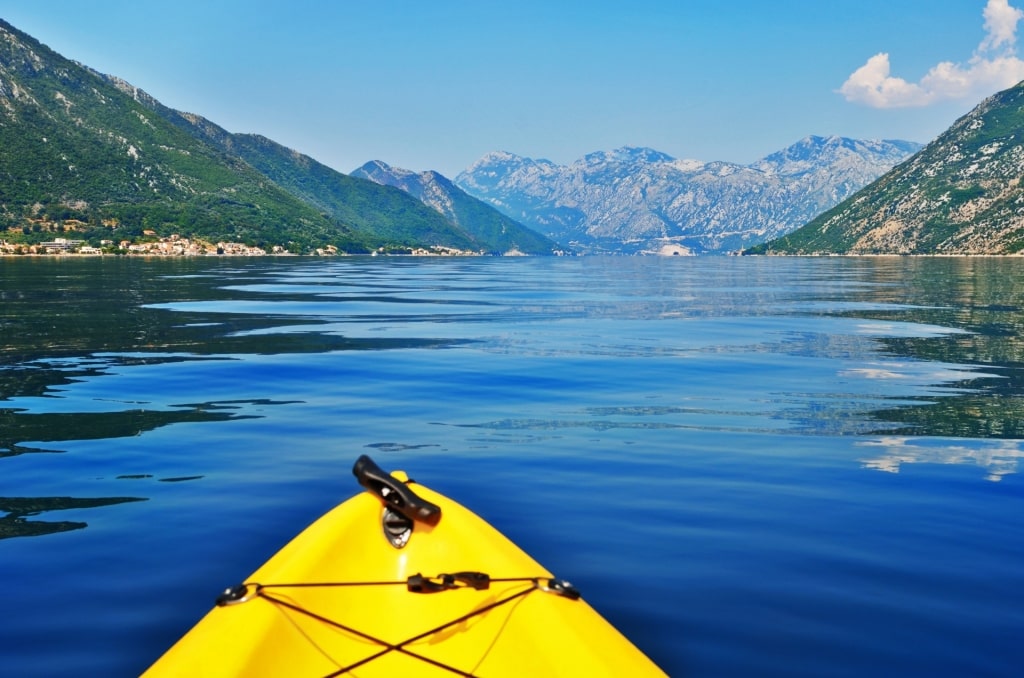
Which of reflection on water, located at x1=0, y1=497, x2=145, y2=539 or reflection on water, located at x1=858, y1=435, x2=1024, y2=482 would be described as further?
reflection on water, located at x1=858, y1=435, x2=1024, y2=482

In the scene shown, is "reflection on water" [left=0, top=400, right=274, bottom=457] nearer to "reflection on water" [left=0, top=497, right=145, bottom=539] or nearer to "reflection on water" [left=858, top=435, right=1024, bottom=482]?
"reflection on water" [left=0, top=497, right=145, bottom=539]

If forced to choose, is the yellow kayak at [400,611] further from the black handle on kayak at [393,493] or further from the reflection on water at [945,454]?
the reflection on water at [945,454]

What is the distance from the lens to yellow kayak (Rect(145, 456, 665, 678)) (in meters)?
7.36

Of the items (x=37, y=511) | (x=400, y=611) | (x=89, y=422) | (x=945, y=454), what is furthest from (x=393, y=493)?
(x=89, y=422)

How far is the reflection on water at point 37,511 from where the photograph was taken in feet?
47.4

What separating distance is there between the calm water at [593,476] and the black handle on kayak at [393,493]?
3.24 m

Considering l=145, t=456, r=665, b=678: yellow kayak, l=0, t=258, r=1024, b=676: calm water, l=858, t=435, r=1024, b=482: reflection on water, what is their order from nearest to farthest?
l=145, t=456, r=665, b=678: yellow kayak
l=0, t=258, r=1024, b=676: calm water
l=858, t=435, r=1024, b=482: reflection on water

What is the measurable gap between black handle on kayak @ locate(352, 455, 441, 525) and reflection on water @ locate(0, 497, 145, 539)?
8309mm

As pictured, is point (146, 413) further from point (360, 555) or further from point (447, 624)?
point (447, 624)

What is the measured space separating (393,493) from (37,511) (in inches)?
392

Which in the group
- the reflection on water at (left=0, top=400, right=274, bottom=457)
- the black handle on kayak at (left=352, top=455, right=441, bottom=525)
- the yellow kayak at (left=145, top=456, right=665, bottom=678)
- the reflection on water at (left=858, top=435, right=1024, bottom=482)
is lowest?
the reflection on water at (left=858, top=435, right=1024, bottom=482)

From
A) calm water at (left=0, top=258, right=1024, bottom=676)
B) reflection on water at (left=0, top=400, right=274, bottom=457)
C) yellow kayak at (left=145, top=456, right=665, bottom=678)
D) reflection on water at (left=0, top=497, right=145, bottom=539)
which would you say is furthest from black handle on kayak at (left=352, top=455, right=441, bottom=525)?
reflection on water at (left=0, top=400, right=274, bottom=457)

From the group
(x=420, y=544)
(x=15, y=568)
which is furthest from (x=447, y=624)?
(x=15, y=568)

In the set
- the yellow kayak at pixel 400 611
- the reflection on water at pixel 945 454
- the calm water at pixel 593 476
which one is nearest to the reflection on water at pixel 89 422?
the calm water at pixel 593 476
